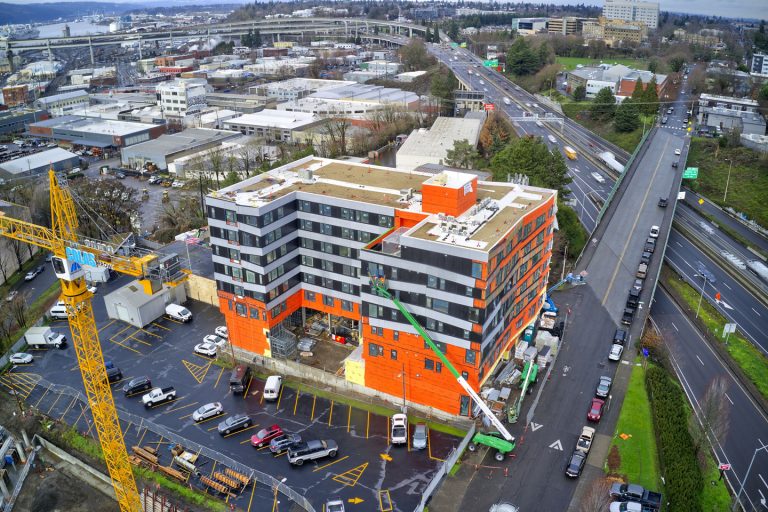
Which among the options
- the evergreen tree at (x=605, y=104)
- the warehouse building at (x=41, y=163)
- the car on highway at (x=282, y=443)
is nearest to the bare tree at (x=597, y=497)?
the car on highway at (x=282, y=443)

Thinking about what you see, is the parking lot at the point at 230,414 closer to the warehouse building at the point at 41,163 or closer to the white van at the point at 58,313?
the white van at the point at 58,313

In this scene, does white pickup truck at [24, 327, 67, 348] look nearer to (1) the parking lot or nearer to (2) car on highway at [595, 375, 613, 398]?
(1) the parking lot

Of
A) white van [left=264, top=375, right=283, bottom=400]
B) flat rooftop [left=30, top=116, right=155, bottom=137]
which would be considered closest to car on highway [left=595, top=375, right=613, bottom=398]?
white van [left=264, top=375, right=283, bottom=400]

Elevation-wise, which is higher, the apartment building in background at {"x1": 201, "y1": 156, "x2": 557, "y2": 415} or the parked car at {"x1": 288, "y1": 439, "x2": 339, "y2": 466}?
the apartment building in background at {"x1": 201, "y1": 156, "x2": 557, "y2": 415}

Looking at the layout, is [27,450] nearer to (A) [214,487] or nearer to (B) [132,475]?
(B) [132,475]

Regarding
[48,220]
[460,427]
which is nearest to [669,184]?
[460,427]

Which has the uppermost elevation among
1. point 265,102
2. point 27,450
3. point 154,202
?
point 265,102

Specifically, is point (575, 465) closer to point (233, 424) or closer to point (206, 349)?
point (233, 424)
